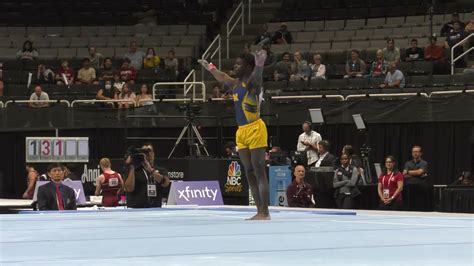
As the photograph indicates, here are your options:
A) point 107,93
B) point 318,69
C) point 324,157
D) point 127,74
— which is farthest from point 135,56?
point 324,157

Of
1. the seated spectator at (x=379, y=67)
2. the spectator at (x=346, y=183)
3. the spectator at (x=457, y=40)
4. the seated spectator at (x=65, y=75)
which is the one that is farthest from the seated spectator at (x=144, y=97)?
the spectator at (x=457, y=40)

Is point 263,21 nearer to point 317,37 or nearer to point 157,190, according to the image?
point 317,37

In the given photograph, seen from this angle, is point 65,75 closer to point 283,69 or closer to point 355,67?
point 283,69

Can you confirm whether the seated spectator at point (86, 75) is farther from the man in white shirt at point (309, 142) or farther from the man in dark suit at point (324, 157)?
the man in dark suit at point (324, 157)

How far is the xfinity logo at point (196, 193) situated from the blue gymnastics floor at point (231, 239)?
10.1 ft

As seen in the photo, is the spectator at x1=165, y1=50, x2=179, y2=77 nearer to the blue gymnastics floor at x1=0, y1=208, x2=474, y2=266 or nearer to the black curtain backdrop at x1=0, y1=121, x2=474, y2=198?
Result: the black curtain backdrop at x1=0, y1=121, x2=474, y2=198

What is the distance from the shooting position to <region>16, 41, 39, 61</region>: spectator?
25812mm

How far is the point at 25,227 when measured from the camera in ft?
28.9

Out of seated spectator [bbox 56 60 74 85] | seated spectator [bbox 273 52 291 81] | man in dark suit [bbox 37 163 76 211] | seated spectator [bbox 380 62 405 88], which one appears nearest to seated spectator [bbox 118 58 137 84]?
seated spectator [bbox 56 60 74 85]

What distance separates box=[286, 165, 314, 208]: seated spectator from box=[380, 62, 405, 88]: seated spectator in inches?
200

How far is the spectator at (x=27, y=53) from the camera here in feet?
84.7

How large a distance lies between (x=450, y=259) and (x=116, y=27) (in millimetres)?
23016

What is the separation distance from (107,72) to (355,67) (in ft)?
20.0

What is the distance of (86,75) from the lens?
2422 cm
